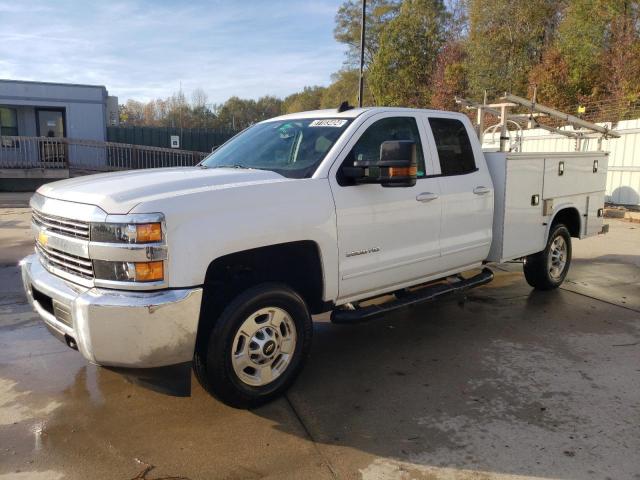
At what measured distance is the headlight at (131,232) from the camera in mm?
3021

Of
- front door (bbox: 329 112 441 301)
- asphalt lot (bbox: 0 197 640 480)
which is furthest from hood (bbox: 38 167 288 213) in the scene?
asphalt lot (bbox: 0 197 640 480)

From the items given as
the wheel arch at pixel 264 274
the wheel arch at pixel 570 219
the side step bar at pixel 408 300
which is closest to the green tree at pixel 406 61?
the wheel arch at pixel 570 219

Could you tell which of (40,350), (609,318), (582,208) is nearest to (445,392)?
(609,318)

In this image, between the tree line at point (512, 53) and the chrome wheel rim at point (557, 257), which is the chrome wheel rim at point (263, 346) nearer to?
the chrome wheel rim at point (557, 257)

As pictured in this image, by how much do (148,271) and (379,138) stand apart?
87.0 inches

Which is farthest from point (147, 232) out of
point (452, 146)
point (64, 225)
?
point (452, 146)

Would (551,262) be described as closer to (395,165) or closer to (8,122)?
(395,165)

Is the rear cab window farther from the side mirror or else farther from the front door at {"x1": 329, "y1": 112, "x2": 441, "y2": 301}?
the side mirror

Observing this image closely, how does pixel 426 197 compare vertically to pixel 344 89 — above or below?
below

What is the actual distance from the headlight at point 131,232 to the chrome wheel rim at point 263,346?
822 mm

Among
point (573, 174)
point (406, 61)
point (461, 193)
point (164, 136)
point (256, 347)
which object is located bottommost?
point (256, 347)

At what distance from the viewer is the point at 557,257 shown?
6590 millimetres

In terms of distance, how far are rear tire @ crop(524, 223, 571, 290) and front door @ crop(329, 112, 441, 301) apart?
2152mm

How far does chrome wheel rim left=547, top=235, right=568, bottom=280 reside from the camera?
6.46 metres
